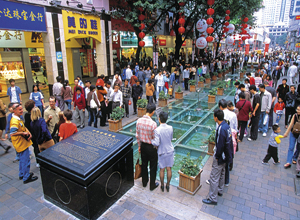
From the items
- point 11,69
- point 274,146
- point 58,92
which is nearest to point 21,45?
point 11,69

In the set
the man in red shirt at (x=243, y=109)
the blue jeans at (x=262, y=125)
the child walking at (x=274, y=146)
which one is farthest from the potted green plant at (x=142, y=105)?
the child walking at (x=274, y=146)

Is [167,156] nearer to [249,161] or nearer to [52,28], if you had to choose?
[249,161]

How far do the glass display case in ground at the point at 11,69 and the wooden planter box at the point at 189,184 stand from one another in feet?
39.7

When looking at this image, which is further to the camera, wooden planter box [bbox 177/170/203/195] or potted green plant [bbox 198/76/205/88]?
potted green plant [bbox 198/76/205/88]

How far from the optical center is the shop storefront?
976cm

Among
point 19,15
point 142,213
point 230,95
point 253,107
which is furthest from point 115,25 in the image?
point 142,213

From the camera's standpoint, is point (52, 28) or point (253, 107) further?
point (52, 28)

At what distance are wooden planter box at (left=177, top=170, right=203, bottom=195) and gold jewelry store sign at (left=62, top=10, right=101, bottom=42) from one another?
1118 centimetres

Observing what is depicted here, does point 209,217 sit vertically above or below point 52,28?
below

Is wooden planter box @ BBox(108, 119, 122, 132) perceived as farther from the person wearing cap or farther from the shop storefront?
the shop storefront

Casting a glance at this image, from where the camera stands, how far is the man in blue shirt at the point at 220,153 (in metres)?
3.86

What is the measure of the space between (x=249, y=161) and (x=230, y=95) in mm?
8441

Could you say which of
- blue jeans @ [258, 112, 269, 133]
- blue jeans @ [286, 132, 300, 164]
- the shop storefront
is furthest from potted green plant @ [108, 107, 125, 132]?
the shop storefront

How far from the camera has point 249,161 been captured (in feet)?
18.9
